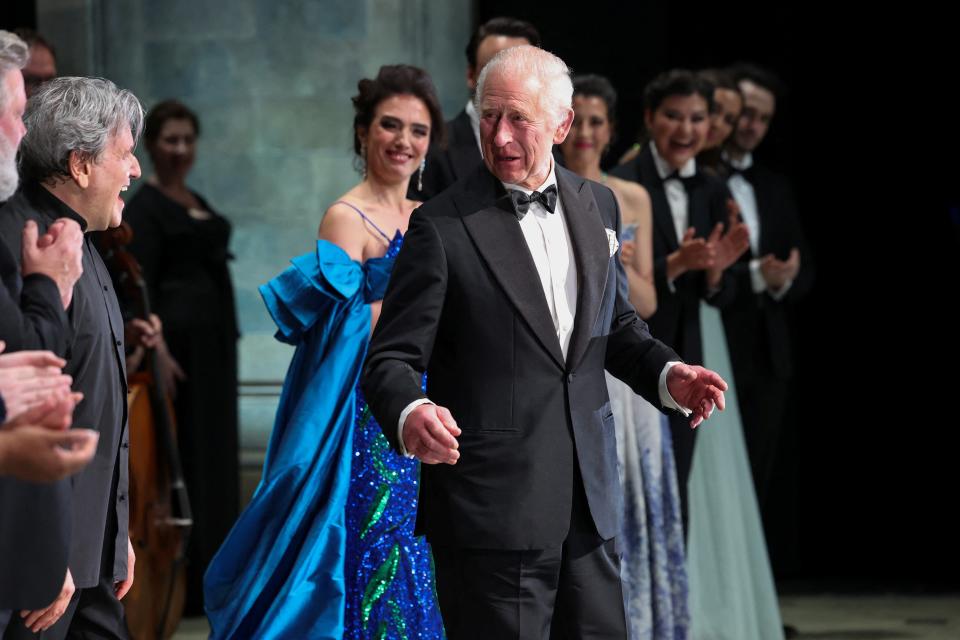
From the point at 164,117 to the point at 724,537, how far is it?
2578 millimetres

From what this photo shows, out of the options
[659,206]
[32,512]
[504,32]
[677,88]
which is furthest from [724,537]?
[32,512]

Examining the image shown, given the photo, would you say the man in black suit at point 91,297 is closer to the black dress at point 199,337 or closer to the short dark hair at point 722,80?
the black dress at point 199,337

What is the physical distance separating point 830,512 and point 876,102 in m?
1.73

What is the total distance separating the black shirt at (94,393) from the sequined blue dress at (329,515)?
103 centimetres

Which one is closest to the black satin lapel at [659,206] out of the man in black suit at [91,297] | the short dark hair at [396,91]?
the short dark hair at [396,91]

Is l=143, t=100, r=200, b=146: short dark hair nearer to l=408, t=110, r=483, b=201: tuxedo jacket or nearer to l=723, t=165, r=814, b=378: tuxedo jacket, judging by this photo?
l=408, t=110, r=483, b=201: tuxedo jacket

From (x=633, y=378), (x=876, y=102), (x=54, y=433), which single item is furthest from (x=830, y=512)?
(x=54, y=433)

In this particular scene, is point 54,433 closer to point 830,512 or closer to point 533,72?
point 533,72

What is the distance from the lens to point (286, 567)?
440 cm

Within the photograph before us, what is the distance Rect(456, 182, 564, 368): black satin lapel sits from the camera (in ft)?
10.3

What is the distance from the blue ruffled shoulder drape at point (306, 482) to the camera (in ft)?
14.3

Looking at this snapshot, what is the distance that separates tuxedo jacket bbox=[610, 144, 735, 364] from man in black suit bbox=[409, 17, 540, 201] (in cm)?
58

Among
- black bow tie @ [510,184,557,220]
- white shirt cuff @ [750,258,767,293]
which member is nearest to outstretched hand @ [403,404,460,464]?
black bow tie @ [510,184,557,220]

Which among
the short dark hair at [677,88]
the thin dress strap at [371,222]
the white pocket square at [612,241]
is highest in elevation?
the short dark hair at [677,88]
